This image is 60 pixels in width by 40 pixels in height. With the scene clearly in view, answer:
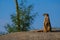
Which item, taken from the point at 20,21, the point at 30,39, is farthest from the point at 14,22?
the point at 30,39

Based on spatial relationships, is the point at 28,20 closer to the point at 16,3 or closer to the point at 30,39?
the point at 16,3

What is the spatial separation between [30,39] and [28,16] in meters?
12.0

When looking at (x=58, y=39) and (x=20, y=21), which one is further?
(x=20, y=21)

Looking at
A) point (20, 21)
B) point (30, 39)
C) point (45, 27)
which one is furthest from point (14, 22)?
point (30, 39)

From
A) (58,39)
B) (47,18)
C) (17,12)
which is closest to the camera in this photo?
(58,39)

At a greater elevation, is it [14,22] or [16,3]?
[16,3]

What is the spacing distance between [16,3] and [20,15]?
1444mm

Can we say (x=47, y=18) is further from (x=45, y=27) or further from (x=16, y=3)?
(x=16, y=3)

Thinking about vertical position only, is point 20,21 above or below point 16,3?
below

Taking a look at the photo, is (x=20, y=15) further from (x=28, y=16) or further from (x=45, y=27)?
(x=45, y=27)

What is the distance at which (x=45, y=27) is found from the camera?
2019 cm

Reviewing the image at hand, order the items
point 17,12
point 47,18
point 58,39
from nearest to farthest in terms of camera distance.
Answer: point 58,39 → point 47,18 → point 17,12

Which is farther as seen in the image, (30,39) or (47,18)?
(47,18)

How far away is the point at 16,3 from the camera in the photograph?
83.4ft
